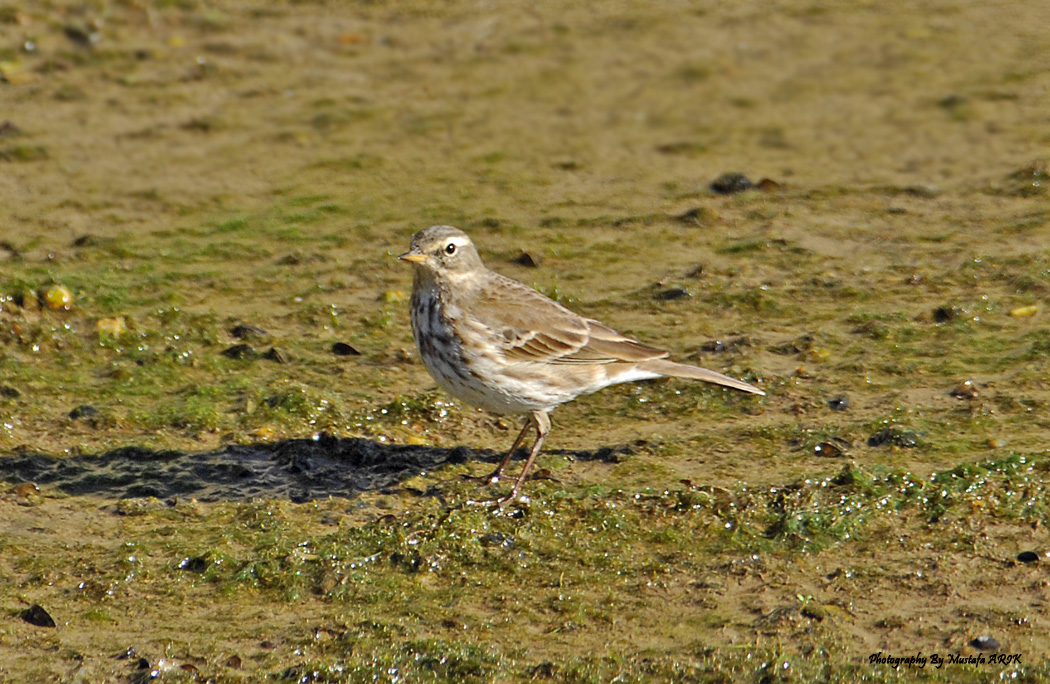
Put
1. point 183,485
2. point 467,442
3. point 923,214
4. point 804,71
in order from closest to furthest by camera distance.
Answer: point 183,485 → point 467,442 → point 923,214 → point 804,71

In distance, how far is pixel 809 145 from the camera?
12039 millimetres

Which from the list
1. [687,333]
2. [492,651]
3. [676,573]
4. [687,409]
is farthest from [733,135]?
[492,651]

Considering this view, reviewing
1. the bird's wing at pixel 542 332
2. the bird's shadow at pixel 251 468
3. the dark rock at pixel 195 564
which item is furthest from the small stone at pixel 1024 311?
the dark rock at pixel 195 564

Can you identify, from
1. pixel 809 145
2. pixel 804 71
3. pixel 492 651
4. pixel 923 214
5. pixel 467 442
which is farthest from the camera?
pixel 804 71

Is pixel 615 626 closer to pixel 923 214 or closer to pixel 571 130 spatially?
pixel 923 214

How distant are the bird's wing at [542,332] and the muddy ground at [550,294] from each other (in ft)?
1.85

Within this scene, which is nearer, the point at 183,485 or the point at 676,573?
the point at 676,573

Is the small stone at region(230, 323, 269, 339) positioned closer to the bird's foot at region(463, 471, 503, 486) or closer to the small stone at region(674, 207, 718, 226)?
the bird's foot at region(463, 471, 503, 486)

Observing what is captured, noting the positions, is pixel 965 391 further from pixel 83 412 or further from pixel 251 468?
pixel 83 412

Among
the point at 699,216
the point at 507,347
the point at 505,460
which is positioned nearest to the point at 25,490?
the point at 505,460

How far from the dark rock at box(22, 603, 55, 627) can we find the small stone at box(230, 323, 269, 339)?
312 cm

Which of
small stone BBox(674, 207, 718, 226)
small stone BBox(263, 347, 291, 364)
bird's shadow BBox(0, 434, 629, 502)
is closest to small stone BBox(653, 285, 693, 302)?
small stone BBox(674, 207, 718, 226)

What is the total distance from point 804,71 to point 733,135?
1788mm

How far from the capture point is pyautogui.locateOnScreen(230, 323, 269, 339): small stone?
8.59 m
